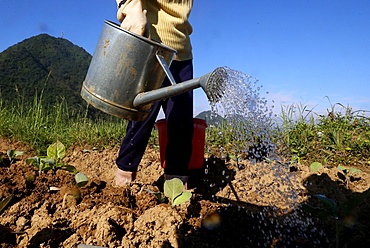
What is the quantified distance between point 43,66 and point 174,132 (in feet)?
132

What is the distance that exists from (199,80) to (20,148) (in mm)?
2687

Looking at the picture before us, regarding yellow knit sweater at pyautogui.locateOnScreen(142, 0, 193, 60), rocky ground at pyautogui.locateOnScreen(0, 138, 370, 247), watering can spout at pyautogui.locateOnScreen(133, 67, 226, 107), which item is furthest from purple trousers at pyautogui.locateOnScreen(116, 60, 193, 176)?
watering can spout at pyautogui.locateOnScreen(133, 67, 226, 107)

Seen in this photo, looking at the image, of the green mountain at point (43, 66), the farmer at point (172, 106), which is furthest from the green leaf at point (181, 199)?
the green mountain at point (43, 66)

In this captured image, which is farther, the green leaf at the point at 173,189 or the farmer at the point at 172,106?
the farmer at the point at 172,106

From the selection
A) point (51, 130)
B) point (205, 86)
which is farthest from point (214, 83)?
point (51, 130)

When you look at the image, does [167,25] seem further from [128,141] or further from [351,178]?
[351,178]

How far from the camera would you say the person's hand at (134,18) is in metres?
1.65

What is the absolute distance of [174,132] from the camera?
2104mm

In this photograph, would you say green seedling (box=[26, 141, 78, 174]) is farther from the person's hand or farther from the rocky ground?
the person's hand

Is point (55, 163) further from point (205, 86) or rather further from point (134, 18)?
point (205, 86)

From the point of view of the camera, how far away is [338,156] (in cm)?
291

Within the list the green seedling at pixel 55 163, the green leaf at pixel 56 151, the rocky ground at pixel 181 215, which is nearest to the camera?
the rocky ground at pixel 181 215

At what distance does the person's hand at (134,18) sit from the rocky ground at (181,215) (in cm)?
72

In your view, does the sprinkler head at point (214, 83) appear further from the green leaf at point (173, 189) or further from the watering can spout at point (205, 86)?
the green leaf at point (173, 189)
